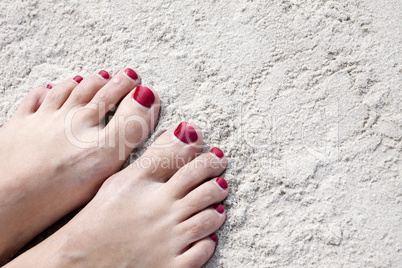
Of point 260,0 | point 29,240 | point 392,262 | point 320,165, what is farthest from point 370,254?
point 29,240

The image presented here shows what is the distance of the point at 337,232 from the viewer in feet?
2.81

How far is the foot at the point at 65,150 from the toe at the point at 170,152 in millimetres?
53

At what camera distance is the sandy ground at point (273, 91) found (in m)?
0.87

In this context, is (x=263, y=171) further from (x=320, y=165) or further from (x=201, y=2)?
(x=201, y=2)

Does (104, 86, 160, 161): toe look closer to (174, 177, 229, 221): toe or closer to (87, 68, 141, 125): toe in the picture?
(87, 68, 141, 125): toe

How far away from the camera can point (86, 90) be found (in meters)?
1.01

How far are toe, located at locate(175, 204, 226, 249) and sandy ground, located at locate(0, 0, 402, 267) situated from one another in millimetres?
34

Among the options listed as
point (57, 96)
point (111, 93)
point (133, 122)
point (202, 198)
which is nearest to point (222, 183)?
point (202, 198)

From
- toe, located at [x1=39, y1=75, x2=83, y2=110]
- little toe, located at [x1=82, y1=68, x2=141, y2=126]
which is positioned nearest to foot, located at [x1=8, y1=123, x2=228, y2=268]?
little toe, located at [x1=82, y1=68, x2=141, y2=126]

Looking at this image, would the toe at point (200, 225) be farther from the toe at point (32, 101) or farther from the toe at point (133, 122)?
the toe at point (32, 101)

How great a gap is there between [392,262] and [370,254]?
0.16ft

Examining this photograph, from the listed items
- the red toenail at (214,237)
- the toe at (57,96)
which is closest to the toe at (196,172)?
the red toenail at (214,237)

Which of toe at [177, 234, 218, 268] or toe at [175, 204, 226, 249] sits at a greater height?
toe at [175, 204, 226, 249]

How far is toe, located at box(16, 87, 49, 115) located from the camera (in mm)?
1029
